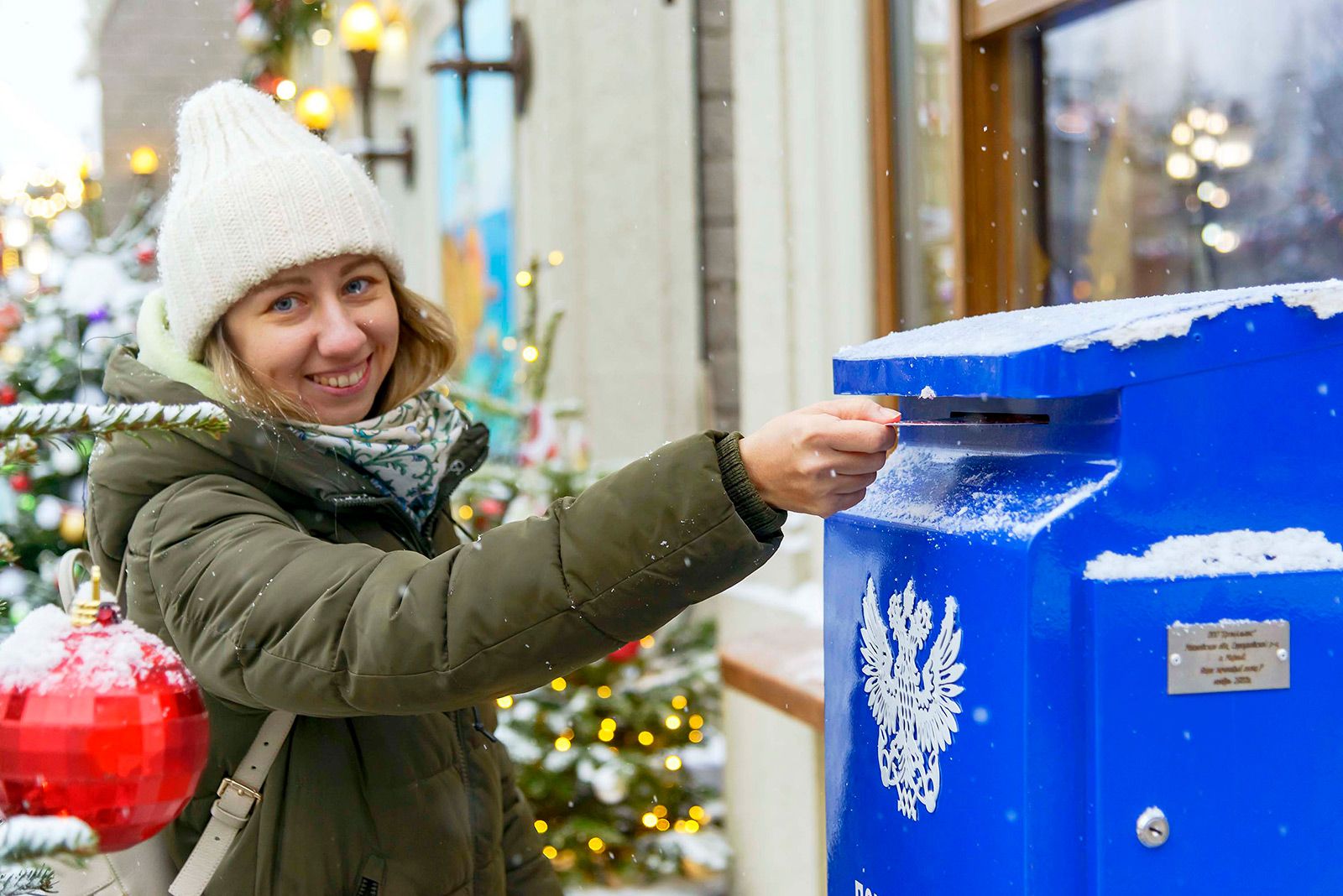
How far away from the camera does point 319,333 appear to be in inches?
69.1

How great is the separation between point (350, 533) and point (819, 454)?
690mm

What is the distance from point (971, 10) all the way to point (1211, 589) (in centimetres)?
245

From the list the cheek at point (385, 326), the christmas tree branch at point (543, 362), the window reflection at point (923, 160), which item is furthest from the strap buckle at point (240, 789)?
the christmas tree branch at point (543, 362)

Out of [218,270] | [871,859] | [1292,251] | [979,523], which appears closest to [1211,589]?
[979,523]

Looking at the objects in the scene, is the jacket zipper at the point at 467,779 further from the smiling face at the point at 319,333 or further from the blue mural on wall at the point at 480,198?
the blue mural on wall at the point at 480,198

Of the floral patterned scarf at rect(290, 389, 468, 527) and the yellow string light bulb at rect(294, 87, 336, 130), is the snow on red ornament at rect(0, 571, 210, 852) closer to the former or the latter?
the floral patterned scarf at rect(290, 389, 468, 527)

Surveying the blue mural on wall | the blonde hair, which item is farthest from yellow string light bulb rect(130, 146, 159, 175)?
the blonde hair

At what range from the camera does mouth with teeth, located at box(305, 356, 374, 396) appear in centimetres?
178

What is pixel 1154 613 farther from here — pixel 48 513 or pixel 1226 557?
pixel 48 513

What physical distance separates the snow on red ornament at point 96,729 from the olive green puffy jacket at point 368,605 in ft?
0.62

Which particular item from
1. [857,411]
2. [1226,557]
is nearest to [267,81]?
[857,411]

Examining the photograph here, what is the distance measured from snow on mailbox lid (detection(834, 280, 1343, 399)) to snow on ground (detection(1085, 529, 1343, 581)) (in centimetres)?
15

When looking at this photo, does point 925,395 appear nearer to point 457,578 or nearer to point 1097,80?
point 457,578

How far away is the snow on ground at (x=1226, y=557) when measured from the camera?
122 cm
